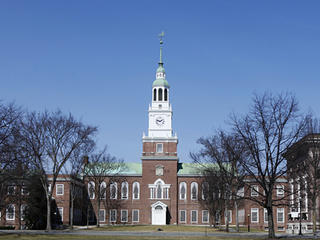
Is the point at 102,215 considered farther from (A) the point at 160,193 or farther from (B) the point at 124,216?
(A) the point at 160,193

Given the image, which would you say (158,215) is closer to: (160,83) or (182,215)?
(182,215)

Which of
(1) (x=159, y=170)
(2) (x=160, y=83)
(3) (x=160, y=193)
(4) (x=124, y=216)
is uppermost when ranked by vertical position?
(2) (x=160, y=83)

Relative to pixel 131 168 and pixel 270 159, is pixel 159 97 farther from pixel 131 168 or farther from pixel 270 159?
pixel 270 159

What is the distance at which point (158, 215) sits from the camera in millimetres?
82500

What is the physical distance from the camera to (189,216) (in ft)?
278

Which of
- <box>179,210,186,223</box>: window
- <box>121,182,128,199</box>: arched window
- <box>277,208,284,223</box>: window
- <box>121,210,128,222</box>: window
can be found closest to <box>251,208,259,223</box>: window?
<box>277,208,284,223</box>: window

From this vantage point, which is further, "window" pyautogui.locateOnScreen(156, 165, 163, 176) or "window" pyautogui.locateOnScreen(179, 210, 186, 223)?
"window" pyautogui.locateOnScreen(179, 210, 186, 223)

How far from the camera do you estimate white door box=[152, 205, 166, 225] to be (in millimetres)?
82000

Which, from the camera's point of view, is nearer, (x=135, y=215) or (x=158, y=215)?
(x=158, y=215)

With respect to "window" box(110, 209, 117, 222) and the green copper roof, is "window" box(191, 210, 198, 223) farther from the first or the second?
the green copper roof

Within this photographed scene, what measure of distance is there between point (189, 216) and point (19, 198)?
1361 inches

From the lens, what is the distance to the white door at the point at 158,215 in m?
82.0

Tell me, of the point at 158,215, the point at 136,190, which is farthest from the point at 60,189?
the point at 158,215

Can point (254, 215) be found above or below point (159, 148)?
below
